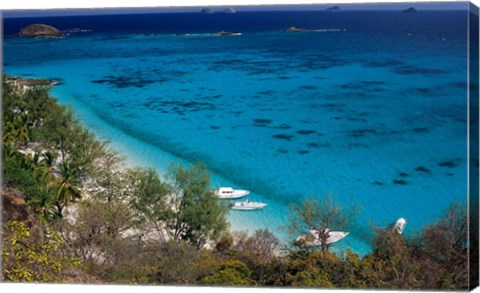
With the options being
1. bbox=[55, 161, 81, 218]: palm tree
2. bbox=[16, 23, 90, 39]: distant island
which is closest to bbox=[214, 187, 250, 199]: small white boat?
bbox=[55, 161, 81, 218]: palm tree

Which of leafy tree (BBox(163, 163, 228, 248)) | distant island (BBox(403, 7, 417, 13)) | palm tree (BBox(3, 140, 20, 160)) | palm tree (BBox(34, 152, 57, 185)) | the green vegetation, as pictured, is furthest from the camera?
palm tree (BBox(34, 152, 57, 185))

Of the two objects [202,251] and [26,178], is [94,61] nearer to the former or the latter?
[26,178]

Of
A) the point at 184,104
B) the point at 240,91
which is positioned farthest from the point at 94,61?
the point at 240,91

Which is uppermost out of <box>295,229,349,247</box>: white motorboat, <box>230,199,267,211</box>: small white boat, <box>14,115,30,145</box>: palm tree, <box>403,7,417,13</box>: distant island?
<box>403,7,417,13</box>: distant island

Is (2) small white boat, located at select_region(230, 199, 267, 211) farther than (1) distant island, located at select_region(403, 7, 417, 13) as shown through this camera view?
Yes

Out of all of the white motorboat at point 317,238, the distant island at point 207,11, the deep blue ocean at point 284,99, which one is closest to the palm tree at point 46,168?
the deep blue ocean at point 284,99

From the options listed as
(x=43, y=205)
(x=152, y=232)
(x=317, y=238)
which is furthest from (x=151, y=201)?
(x=317, y=238)

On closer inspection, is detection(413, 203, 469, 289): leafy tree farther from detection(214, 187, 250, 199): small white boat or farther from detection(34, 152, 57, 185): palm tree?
detection(34, 152, 57, 185): palm tree
